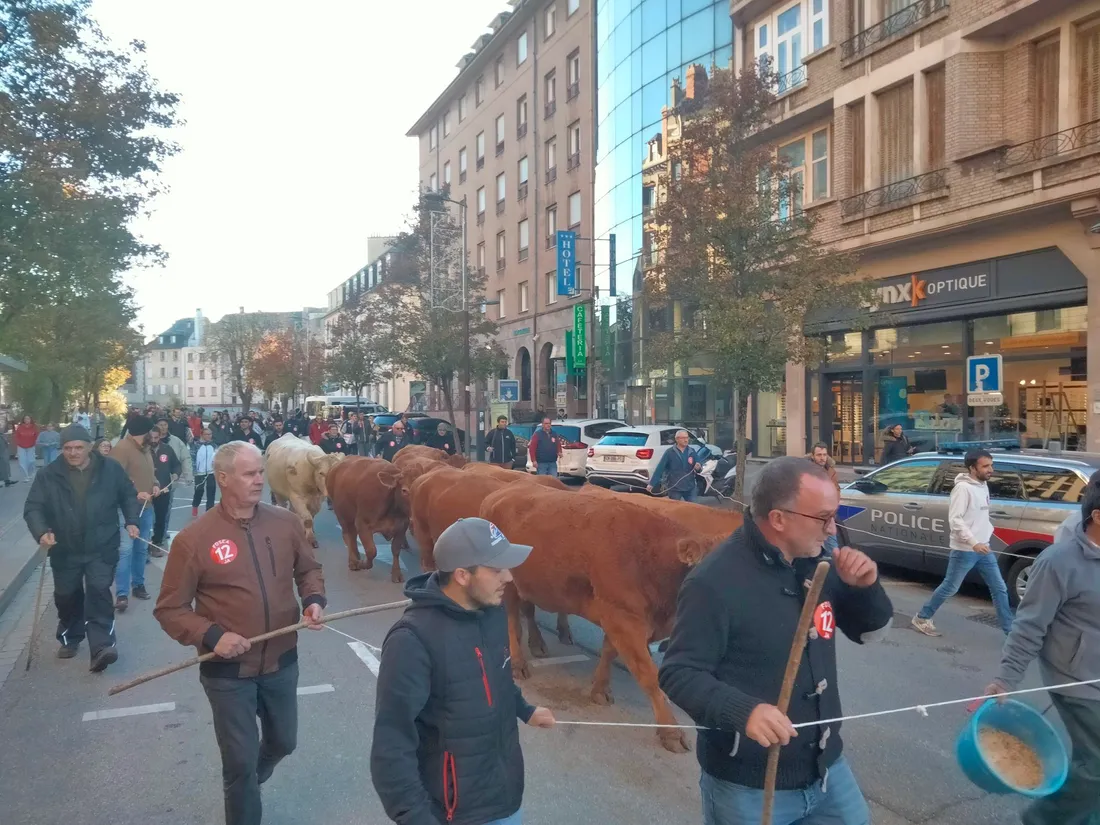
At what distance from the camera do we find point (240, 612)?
12.3ft

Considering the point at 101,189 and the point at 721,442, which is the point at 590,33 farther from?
the point at 101,189

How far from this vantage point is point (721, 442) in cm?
2742

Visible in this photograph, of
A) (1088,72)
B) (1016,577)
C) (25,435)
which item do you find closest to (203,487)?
(25,435)

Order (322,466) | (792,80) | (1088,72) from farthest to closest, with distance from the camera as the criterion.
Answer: (792,80) → (1088,72) → (322,466)

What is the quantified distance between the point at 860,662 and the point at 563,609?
271 centimetres

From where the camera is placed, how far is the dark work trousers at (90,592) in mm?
6660

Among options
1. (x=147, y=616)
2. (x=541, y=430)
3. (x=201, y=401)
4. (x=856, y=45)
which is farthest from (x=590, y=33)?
(x=201, y=401)

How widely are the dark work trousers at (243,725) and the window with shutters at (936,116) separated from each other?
18.3m

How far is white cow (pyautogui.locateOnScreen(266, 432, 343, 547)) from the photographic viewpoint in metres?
12.4

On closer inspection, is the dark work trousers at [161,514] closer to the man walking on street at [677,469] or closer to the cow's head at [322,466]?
the cow's head at [322,466]

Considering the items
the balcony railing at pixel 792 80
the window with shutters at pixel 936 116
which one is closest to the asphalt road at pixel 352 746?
the window with shutters at pixel 936 116

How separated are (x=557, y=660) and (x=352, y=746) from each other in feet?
7.32

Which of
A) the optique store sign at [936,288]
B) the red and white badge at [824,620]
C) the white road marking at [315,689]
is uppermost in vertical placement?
the optique store sign at [936,288]

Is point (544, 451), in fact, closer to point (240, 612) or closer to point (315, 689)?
point (315, 689)
